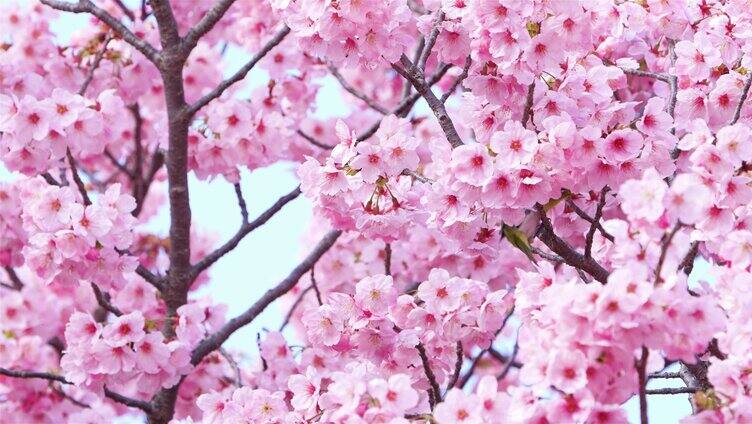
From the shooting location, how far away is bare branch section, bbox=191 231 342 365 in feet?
18.0

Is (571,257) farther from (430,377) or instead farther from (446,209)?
(430,377)

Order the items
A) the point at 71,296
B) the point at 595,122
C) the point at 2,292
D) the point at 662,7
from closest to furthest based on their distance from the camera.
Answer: the point at 595,122, the point at 662,7, the point at 2,292, the point at 71,296

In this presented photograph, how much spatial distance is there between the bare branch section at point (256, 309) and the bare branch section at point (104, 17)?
127 centimetres

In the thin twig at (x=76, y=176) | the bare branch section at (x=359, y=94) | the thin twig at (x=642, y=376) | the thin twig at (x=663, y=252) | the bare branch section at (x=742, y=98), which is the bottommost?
the thin twig at (x=642, y=376)

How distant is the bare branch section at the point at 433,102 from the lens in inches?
159

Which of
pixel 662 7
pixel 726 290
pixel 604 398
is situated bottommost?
pixel 604 398

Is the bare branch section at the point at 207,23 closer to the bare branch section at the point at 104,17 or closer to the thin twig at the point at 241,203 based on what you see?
the bare branch section at the point at 104,17

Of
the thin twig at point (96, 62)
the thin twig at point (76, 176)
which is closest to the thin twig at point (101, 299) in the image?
the thin twig at point (76, 176)

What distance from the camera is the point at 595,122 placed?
3.99 meters

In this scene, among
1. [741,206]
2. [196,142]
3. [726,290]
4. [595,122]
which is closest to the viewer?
[726,290]

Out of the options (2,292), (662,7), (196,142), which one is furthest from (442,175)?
(2,292)

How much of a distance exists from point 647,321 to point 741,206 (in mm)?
1048

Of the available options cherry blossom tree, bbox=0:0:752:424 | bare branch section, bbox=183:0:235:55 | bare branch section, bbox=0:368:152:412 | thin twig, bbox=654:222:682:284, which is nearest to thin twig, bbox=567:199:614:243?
cherry blossom tree, bbox=0:0:752:424

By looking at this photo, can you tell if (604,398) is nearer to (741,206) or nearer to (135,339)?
(741,206)
